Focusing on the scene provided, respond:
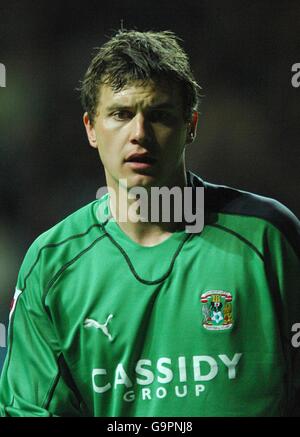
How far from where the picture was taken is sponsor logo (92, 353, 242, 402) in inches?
61.4

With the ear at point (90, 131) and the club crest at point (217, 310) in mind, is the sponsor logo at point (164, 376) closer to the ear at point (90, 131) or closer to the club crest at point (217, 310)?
the club crest at point (217, 310)

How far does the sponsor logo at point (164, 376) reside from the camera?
1559 millimetres

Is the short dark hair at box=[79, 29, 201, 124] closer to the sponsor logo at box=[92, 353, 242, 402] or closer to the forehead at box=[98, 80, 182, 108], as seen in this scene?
the forehead at box=[98, 80, 182, 108]

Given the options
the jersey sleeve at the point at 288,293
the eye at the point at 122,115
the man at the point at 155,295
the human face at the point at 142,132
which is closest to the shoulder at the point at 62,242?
the man at the point at 155,295

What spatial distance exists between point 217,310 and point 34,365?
0.44 metres

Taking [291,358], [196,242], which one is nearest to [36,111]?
[196,242]

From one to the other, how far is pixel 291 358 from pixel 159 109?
63cm

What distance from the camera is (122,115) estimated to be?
157cm

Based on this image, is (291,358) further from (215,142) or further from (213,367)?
(215,142)

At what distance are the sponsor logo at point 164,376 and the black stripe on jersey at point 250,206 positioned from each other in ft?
0.99

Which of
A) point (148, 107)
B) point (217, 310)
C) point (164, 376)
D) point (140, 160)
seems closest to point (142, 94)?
point (148, 107)

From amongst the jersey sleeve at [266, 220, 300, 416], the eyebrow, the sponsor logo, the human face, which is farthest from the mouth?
the sponsor logo

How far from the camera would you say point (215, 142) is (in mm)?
1711

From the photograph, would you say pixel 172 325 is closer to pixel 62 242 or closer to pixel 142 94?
pixel 62 242
